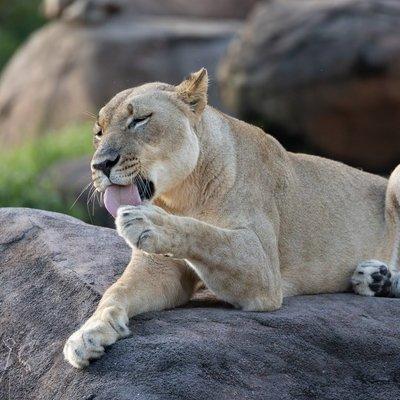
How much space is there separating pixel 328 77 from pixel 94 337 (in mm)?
7672

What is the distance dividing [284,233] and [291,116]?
6690 mm

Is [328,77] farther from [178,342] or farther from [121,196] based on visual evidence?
[178,342]

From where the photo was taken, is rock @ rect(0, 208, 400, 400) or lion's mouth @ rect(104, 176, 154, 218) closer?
rock @ rect(0, 208, 400, 400)

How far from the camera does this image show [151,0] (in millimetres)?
16578

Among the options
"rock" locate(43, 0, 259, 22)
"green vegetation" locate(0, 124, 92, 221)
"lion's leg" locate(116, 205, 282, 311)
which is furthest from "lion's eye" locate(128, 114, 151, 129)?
"rock" locate(43, 0, 259, 22)

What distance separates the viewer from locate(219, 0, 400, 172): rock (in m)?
11.5

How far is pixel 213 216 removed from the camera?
16.9ft

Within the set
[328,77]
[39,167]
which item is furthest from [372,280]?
[39,167]

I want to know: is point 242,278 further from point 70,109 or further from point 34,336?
point 70,109

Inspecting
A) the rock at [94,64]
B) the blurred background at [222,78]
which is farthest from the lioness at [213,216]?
the rock at [94,64]

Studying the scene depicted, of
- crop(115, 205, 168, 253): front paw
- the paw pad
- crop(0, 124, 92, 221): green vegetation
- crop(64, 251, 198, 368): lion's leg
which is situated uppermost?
crop(115, 205, 168, 253): front paw

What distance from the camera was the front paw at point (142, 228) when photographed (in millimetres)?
4496

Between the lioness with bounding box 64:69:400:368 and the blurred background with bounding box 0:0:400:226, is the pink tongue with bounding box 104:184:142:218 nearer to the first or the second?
the lioness with bounding box 64:69:400:368

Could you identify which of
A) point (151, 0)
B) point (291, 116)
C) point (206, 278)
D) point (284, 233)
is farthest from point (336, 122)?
point (206, 278)
